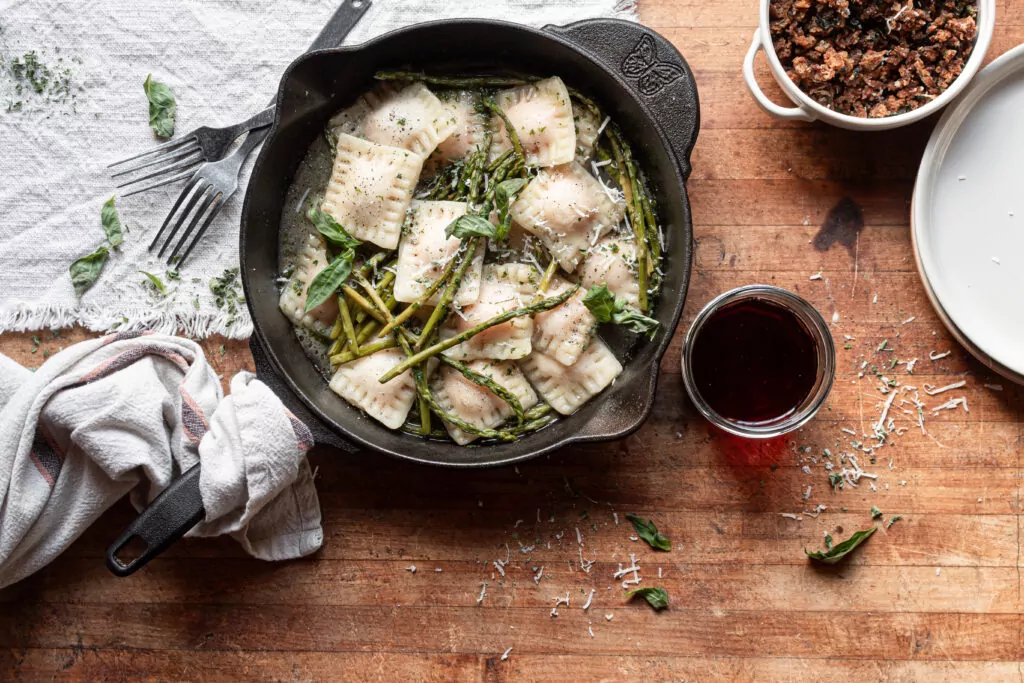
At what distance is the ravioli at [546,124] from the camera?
6.80 ft

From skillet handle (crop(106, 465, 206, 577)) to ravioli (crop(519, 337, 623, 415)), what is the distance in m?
0.97

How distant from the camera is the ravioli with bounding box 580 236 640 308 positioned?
2100mm

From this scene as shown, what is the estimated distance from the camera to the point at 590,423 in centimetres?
201

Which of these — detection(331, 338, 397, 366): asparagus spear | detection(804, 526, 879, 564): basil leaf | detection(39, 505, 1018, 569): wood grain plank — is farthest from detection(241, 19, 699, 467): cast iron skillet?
detection(804, 526, 879, 564): basil leaf

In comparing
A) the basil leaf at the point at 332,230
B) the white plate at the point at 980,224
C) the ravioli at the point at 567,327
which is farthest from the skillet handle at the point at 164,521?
the white plate at the point at 980,224

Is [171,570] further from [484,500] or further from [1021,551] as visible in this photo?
[1021,551]

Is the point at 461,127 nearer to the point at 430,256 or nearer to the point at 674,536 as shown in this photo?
the point at 430,256

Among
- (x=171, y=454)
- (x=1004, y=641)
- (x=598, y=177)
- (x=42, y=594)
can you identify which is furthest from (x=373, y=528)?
(x=1004, y=641)

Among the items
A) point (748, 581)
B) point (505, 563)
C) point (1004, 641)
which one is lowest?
point (1004, 641)

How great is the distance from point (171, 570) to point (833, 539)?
82.3 inches

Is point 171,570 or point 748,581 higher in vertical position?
point 171,570

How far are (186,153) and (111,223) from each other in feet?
1.07

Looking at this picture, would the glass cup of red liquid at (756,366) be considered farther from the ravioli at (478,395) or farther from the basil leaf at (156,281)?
the basil leaf at (156,281)

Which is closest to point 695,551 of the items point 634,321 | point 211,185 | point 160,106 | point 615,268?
point 634,321
